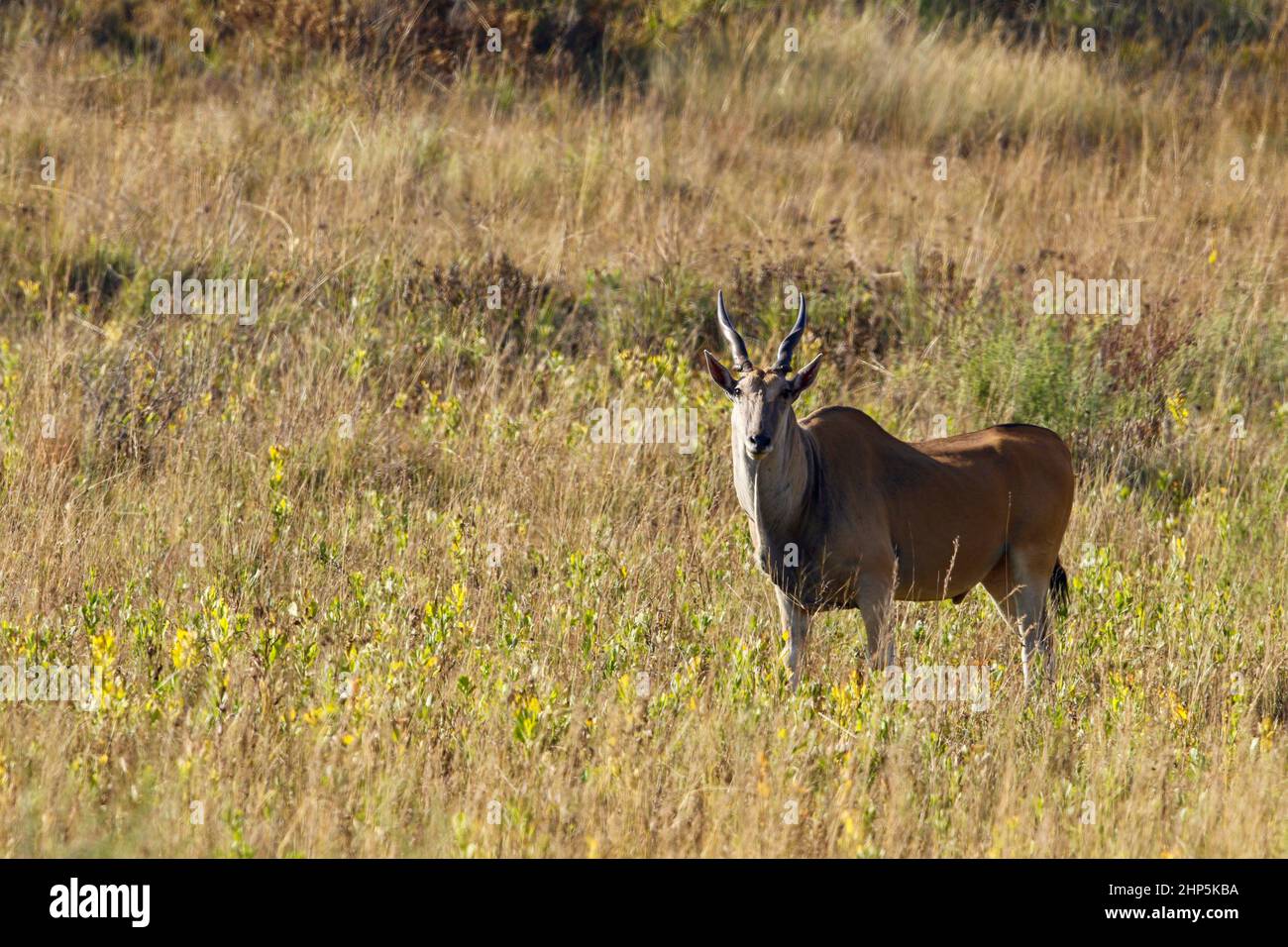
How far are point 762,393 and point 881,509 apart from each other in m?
1.03

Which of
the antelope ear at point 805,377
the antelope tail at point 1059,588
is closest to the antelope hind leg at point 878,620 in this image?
the antelope ear at point 805,377

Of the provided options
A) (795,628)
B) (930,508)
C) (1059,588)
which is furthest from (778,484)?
(1059,588)

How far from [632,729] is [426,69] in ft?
36.4

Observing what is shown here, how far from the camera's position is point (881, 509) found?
305 inches

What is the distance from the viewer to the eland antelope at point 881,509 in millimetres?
7355

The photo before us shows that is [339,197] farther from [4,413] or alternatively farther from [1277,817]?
[1277,817]

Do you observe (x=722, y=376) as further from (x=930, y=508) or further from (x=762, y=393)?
(x=930, y=508)

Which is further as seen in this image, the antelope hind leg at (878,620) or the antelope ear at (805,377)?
the antelope hind leg at (878,620)

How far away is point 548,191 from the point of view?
46.3ft

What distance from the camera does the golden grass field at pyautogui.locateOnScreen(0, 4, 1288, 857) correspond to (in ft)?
19.9

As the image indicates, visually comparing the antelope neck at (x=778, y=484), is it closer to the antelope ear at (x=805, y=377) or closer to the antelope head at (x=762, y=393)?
the antelope head at (x=762, y=393)

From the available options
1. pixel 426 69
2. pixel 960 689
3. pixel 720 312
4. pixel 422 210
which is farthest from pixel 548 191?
pixel 960 689

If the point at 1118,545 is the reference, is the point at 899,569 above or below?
above

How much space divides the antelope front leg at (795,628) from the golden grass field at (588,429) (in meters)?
0.19
